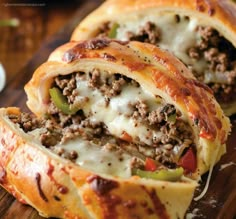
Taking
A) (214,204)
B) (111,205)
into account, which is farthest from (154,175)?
(214,204)

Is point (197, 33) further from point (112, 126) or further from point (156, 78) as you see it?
point (112, 126)

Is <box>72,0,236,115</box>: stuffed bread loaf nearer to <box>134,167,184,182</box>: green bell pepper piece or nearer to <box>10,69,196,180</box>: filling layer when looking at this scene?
<box>10,69,196,180</box>: filling layer

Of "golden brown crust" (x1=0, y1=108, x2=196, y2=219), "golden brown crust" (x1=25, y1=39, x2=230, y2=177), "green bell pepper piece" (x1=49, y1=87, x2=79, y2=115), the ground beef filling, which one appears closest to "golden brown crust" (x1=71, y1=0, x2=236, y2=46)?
"golden brown crust" (x1=25, y1=39, x2=230, y2=177)

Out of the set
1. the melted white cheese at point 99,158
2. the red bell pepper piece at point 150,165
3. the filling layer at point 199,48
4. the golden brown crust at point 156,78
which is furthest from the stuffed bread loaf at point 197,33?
the melted white cheese at point 99,158

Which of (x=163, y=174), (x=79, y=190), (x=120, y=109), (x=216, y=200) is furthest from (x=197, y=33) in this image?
Result: (x=79, y=190)

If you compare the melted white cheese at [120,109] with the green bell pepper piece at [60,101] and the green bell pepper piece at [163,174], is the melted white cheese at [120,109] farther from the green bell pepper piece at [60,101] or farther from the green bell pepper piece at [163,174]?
the green bell pepper piece at [163,174]

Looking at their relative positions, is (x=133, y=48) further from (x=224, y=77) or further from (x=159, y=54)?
(x=224, y=77)

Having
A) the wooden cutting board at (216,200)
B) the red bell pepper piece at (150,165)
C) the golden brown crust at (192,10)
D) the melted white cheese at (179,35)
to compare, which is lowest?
the wooden cutting board at (216,200)

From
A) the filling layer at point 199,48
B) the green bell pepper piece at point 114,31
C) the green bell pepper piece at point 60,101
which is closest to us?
the green bell pepper piece at point 60,101
